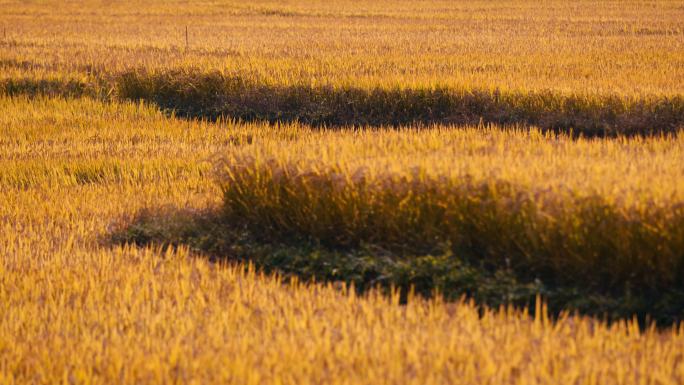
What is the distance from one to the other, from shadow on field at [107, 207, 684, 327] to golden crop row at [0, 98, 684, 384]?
15 centimetres

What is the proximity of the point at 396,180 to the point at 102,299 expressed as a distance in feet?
6.46

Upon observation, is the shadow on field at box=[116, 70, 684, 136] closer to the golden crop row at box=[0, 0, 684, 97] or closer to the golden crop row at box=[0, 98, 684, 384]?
the golden crop row at box=[0, 0, 684, 97]

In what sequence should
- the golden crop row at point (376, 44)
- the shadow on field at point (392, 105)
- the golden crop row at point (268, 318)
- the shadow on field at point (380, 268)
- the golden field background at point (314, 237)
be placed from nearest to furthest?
the golden crop row at point (268, 318), the golden field background at point (314, 237), the shadow on field at point (380, 268), the shadow on field at point (392, 105), the golden crop row at point (376, 44)

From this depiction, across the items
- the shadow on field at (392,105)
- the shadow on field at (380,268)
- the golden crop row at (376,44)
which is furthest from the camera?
the golden crop row at (376,44)

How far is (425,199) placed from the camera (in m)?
6.11

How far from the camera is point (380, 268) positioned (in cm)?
591

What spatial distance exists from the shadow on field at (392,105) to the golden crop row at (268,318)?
2875 mm

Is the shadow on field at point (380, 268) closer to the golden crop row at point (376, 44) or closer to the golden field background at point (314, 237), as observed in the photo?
the golden field background at point (314, 237)

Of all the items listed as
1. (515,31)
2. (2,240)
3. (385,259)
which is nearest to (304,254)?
(385,259)

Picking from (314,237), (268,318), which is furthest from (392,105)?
(268,318)

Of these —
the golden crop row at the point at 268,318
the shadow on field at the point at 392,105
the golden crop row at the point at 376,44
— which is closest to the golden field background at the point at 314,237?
the golden crop row at the point at 268,318

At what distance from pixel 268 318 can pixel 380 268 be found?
3.82 feet

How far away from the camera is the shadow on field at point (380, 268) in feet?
17.0

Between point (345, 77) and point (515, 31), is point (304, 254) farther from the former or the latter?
point (515, 31)
